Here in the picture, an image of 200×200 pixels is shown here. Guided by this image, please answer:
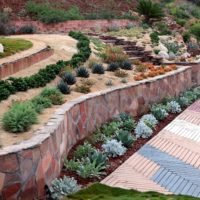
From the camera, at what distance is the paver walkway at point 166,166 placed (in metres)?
7.48

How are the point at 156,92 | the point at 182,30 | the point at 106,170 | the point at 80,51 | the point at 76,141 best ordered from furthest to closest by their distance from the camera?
the point at 182,30, the point at 80,51, the point at 156,92, the point at 76,141, the point at 106,170

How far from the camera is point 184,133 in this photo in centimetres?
1047

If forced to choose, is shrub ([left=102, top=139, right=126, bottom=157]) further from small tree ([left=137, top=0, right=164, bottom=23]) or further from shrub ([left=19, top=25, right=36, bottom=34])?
small tree ([left=137, top=0, right=164, bottom=23])

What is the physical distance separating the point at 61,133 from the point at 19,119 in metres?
0.71

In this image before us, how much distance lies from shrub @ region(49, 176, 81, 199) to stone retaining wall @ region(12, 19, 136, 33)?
14.0 m

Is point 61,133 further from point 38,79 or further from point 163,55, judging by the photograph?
point 163,55

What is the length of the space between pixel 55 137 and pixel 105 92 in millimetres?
3176

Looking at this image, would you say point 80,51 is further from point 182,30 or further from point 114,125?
point 182,30

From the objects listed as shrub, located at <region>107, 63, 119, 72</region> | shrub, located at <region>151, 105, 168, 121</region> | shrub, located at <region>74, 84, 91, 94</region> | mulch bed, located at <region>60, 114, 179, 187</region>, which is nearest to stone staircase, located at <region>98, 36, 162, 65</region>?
shrub, located at <region>107, 63, 119, 72</region>

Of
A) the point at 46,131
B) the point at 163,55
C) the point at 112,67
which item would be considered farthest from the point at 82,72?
the point at 163,55

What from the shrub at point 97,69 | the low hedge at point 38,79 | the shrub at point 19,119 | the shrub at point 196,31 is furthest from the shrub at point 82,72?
the shrub at point 196,31

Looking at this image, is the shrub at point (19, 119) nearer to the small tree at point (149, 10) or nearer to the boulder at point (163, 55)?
the boulder at point (163, 55)

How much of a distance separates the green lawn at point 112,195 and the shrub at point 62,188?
140 mm

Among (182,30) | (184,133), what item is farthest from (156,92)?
(182,30)
